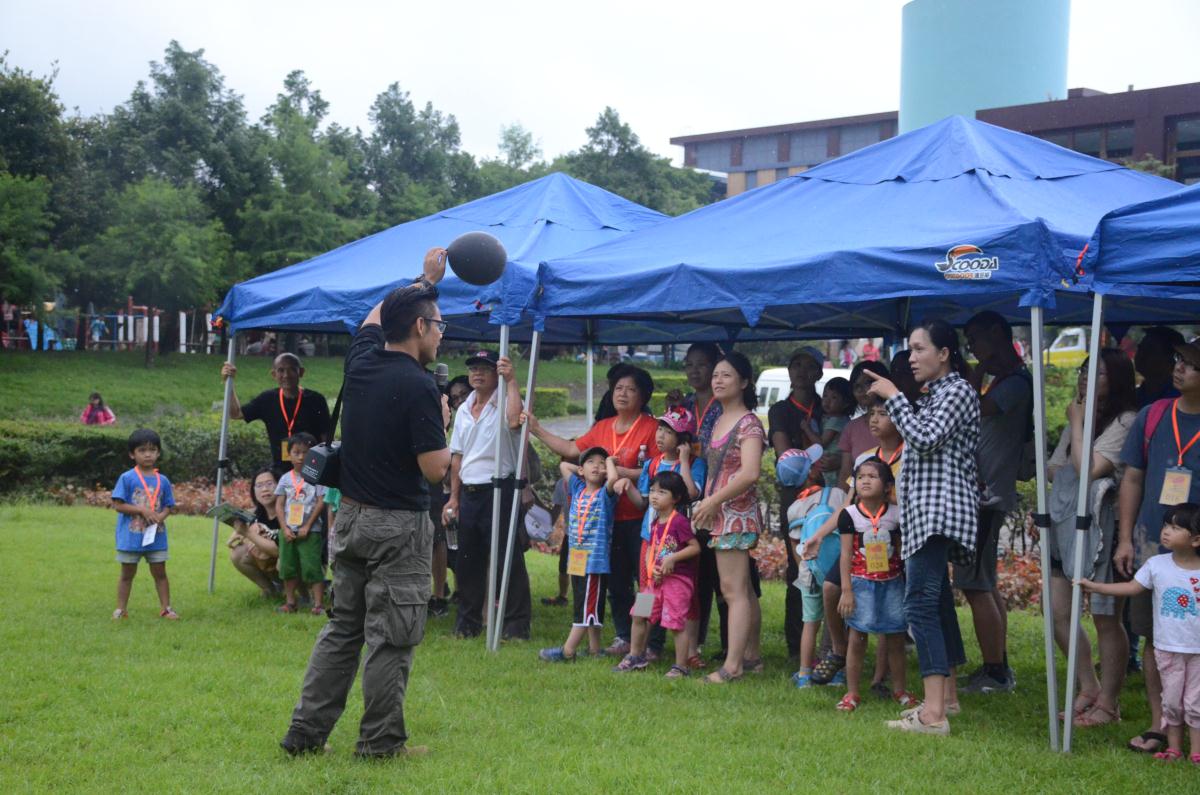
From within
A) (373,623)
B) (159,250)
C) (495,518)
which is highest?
(159,250)

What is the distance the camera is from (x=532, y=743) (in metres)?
5.41

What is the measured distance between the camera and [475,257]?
617cm

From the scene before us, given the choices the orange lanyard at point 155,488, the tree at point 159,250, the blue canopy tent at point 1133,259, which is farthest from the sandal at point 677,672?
the tree at point 159,250

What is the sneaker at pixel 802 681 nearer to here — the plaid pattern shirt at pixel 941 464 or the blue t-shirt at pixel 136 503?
the plaid pattern shirt at pixel 941 464

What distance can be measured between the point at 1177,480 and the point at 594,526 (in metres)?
3.52

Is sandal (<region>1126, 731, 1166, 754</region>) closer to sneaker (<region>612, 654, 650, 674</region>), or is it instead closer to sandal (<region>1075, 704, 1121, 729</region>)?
sandal (<region>1075, 704, 1121, 729</region>)

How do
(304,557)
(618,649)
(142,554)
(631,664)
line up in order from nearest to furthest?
(631,664)
(618,649)
(142,554)
(304,557)

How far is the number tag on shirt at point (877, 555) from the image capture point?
589 cm

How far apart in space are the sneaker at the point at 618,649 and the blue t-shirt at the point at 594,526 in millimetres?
617

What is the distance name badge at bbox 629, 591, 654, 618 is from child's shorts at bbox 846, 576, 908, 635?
134 cm

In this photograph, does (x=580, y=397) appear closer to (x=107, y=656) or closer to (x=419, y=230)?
(x=419, y=230)

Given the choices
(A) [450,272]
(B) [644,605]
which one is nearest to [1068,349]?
(A) [450,272]

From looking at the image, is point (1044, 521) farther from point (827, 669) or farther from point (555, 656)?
point (555, 656)

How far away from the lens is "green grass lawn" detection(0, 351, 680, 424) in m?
31.5
